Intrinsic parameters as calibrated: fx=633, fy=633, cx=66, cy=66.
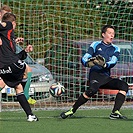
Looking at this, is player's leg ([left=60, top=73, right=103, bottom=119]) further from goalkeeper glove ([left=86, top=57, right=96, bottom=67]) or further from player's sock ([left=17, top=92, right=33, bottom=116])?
player's sock ([left=17, top=92, right=33, bottom=116])

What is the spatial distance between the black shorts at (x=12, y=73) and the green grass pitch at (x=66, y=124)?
0.62 m

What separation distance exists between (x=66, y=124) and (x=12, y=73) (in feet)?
3.63

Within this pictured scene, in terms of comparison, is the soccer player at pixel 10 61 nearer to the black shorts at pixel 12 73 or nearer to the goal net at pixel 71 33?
the black shorts at pixel 12 73

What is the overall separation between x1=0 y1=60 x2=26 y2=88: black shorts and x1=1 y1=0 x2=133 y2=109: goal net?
11.9 ft

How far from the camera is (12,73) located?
941cm

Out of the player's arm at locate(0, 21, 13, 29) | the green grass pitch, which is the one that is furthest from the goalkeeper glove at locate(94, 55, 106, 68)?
the player's arm at locate(0, 21, 13, 29)

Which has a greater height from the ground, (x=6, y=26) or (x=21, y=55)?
(x=6, y=26)

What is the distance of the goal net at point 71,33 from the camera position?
43.4ft

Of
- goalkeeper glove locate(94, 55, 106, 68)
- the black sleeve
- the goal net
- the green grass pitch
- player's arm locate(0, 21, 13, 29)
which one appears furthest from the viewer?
the goal net

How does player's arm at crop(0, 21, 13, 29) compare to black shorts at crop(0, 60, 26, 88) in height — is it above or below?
above

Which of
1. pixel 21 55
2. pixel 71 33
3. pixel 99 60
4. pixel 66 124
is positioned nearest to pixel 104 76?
pixel 99 60

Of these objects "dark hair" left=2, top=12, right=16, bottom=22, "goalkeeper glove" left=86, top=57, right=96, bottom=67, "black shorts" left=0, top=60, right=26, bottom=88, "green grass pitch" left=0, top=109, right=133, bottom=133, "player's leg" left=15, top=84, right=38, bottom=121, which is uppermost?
"dark hair" left=2, top=12, right=16, bottom=22

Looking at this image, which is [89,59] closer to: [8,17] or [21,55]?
[21,55]

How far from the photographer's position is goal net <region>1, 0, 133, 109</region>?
13.2 meters
